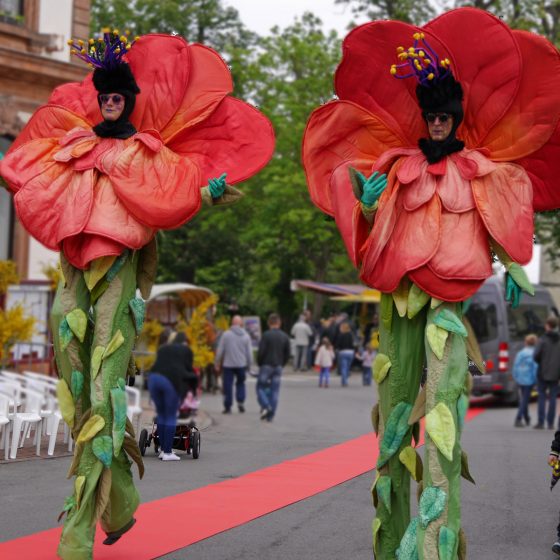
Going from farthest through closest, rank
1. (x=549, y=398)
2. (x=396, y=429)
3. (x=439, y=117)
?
(x=549, y=398), (x=439, y=117), (x=396, y=429)

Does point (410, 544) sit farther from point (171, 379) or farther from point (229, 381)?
point (229, 381)

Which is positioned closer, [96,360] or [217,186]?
[96,360]

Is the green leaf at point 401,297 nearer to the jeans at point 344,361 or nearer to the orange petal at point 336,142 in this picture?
the orange petal at point 336,142

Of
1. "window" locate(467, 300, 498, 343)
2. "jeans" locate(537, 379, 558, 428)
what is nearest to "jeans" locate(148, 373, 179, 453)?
"jeans" locate(537, 379, 558, 428)

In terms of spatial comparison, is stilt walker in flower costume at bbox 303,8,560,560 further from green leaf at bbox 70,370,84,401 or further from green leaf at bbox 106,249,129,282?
green leaf at bbox 70,370,84,401

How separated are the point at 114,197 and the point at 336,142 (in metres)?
1.19

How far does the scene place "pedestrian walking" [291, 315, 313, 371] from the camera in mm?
34344

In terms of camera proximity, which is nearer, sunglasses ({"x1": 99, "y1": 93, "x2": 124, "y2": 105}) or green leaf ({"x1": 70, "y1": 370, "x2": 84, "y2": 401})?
green leaf ({"x1": 70, "y1": 370, "x2": 84, "y2": 401})

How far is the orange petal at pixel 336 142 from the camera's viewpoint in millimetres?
6254

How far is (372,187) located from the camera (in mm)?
5699

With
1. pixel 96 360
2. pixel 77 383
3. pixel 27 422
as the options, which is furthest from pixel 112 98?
pixel 27 422

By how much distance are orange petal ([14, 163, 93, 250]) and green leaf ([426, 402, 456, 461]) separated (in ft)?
6.61

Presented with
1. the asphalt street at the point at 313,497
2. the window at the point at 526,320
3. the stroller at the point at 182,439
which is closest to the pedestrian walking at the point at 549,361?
the asphalt street at the point at 313,497

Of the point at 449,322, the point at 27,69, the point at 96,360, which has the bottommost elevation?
the point at 96,360
